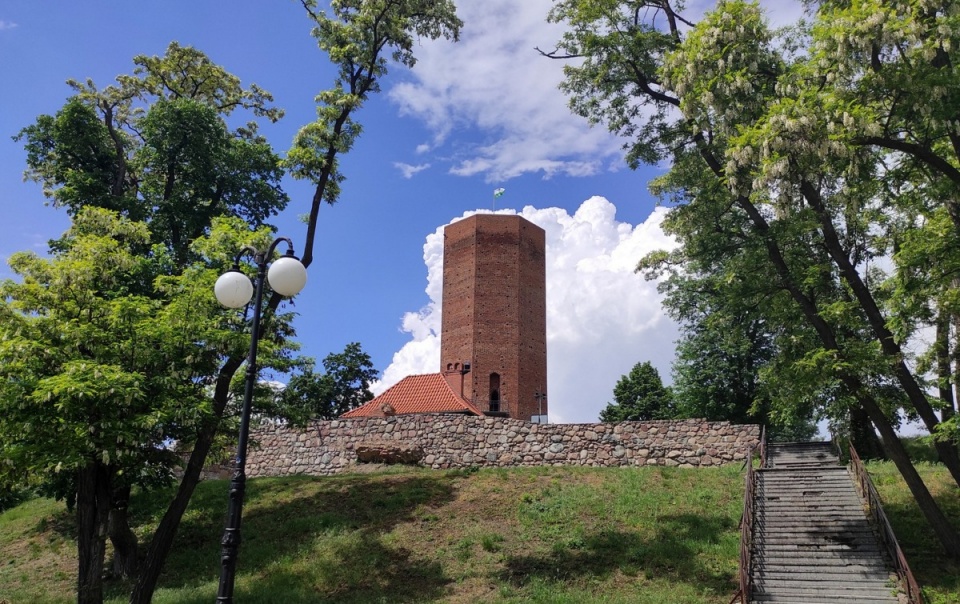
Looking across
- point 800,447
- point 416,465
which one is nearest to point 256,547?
point 416,465

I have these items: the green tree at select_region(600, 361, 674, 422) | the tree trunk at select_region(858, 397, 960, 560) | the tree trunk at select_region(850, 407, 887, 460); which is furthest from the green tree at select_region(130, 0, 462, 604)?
the green tree at select_region(600, 361, 674, 422)

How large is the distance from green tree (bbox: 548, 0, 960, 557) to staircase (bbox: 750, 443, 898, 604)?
5.19 feet

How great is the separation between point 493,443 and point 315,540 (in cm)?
751

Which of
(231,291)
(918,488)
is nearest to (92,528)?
(231,291)

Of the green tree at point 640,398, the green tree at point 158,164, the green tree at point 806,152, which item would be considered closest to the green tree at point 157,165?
the green tree at point 158,164

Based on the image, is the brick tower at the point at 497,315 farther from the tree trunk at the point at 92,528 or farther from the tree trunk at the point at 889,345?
the tree trunk at the point at 889,345

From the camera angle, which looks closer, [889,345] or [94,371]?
[94,371]

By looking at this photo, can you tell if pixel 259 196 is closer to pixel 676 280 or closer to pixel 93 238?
pixel 93 238

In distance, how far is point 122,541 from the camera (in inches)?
637

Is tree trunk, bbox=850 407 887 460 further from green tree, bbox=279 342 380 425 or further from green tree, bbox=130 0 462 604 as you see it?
green tree, bbox=279 342 380 425

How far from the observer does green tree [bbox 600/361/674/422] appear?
44.1 metres

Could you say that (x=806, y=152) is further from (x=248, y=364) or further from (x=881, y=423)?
(x=248, y=364)

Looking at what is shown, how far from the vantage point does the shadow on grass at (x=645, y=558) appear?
42.2 ft

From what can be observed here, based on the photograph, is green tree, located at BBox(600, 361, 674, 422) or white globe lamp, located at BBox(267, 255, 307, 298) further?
green tree, located at BBox(600, 361, 674, 422)
